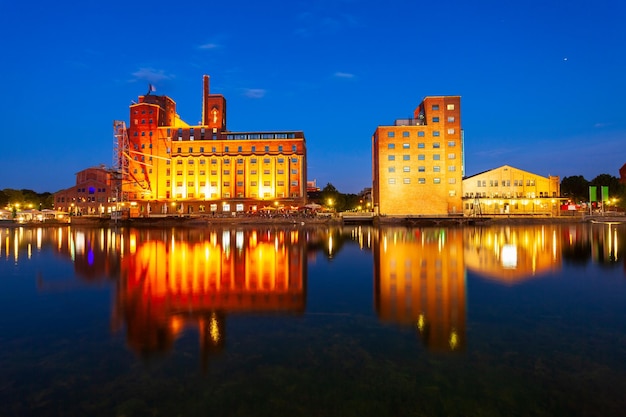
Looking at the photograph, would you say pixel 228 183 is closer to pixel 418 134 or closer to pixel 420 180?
pixel 420 180

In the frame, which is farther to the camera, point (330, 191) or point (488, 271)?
point (330, 191)

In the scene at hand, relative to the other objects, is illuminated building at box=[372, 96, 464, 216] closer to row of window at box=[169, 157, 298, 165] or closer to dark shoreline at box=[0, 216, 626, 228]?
dark shoreline at box=[0, 216, 626, 228]

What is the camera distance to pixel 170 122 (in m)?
113

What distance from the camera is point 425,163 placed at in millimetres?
89375

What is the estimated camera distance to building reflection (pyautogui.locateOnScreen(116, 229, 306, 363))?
34.5 feet

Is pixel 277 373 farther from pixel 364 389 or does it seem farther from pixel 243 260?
pixel 243 260

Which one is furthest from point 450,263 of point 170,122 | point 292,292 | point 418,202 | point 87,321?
point 170,122

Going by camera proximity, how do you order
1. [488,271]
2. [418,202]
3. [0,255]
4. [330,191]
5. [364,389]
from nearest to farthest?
1. [364,389]
2. [488,271]
3. [0,255]
4. [418,202]
5. [330,191]

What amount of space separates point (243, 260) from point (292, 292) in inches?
380

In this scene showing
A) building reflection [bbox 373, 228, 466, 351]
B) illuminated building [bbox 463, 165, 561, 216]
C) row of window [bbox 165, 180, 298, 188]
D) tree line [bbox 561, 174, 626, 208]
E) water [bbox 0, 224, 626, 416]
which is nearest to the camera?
water [bbox 0, 224, 626, 416]

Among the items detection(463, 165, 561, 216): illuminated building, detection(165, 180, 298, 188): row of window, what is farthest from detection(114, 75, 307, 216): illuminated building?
detection(463, 165, 561, 216): illuminated building

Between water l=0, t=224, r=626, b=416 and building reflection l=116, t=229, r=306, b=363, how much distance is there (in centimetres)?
9

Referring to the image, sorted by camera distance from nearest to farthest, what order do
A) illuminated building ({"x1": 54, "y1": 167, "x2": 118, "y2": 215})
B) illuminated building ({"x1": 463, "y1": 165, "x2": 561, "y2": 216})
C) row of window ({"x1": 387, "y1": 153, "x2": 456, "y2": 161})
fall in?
1. illuminated building ({"x1": 463, "y1": 165, "x2": 561, "y2": 216})
2. row of window ({"x1": 387, "y1": 153, "x2": 456, "y2": 161})
3. illuminated building ({"x1": 54, "y1": 167, "x2": 118, "y2": 215})

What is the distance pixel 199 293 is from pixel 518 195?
87920 mm
